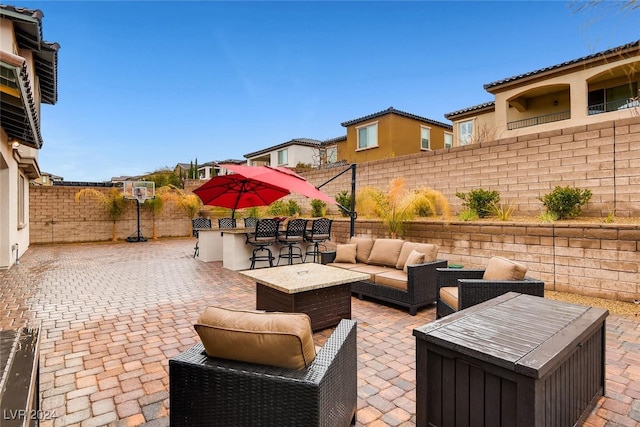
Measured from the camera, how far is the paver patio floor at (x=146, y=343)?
2.49 metres

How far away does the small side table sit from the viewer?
1.29 meters

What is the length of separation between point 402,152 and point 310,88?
636cm

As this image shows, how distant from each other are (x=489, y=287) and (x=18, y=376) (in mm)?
3810

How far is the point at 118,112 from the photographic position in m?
20.2

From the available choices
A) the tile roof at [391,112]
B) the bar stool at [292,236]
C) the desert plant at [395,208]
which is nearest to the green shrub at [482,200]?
the desert plant at [395,208]

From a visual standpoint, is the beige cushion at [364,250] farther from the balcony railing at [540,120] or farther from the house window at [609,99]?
the house window at [609,99]

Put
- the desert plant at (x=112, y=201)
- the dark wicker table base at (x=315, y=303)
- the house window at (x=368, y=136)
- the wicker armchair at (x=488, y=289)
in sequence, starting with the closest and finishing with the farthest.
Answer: the wicker armchair at (x=488, y=289)
the dark wicker table base at (x=315, y=303)
the desert plant at (x=112, y=201)
the house window at (x=368, y=136)

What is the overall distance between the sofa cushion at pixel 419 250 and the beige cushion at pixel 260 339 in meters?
3.63

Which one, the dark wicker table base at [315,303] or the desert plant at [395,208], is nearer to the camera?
the dark wicker table base at [315,303]

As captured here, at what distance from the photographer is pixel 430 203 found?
8.38m

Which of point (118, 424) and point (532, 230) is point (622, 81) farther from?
point (118, 424)

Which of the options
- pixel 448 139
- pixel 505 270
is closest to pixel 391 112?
pixel 448 139

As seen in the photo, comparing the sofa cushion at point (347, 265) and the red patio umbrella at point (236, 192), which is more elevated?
the red patio umbrella at point (236, 192)

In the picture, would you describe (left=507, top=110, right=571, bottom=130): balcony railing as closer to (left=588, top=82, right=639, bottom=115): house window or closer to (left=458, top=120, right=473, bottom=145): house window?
(left=588, top=82, right=639, bottom=115): house window
